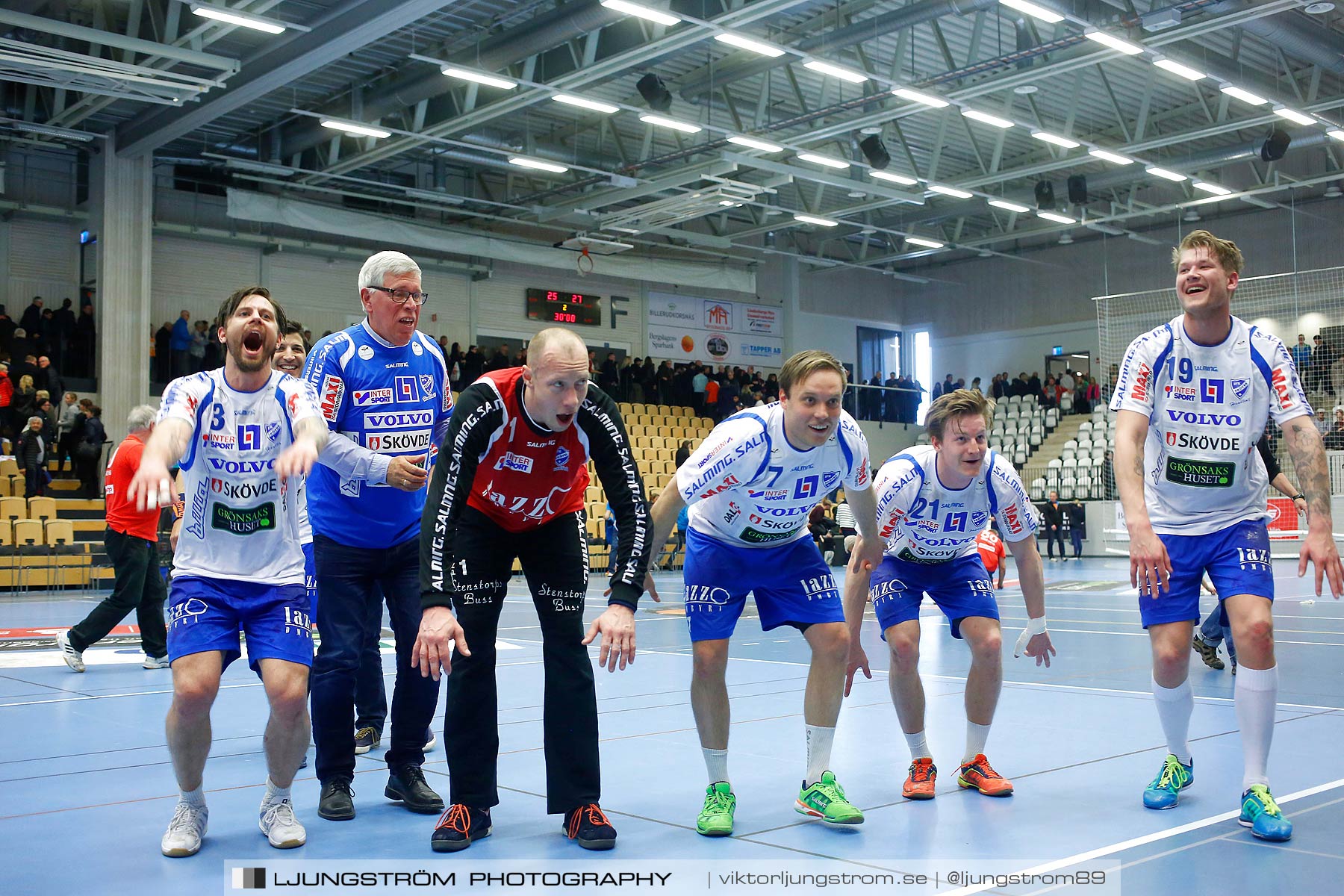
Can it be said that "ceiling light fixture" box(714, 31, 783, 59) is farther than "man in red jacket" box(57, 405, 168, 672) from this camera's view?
Yes

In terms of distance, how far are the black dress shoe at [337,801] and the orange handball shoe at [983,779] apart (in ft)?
7.98

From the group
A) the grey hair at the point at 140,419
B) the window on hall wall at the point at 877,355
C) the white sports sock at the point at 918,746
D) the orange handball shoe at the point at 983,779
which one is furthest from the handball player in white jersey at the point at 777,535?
the window on hall wall at the point at 877,355

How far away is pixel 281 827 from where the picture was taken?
390cm

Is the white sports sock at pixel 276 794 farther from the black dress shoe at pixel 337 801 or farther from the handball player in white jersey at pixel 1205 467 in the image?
the handball player in white jersey at pixel 1205 467

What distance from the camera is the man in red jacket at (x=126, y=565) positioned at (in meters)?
8.17

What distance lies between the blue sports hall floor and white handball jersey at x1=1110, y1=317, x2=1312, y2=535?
1147 millimetres

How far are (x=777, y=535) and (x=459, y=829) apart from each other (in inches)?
61.9

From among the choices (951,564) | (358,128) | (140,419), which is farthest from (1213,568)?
(358,128)

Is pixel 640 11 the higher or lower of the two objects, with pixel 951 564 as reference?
higher

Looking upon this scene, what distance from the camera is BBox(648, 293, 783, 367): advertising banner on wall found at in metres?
32.7

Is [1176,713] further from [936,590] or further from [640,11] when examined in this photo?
[640,11]

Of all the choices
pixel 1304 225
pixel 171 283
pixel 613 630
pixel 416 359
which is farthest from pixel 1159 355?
pixel 1304 225

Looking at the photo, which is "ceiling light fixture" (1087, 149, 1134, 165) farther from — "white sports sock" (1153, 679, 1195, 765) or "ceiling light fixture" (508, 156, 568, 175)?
"white sports sock" (1153, 679, 1195, 765)

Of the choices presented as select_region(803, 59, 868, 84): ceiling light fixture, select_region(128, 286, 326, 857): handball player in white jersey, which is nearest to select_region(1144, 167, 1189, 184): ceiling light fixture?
select_region(803, 59, 868, 84): ceiling light fixture
